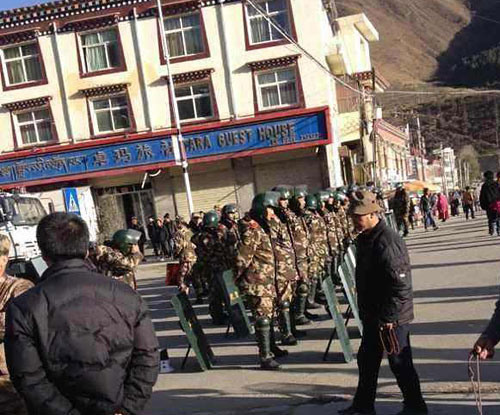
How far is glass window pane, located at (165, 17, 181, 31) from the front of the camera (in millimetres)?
24969

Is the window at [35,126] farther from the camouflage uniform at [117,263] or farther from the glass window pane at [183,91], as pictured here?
the camouflage uniform at [117,263]

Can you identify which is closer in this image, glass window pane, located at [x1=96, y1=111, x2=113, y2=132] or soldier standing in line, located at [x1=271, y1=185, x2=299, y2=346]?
soldier standing in line, located at [x1=271, y1=185, x2=299, y2=346]

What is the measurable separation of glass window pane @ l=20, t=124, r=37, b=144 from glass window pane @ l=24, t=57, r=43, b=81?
2040 mm

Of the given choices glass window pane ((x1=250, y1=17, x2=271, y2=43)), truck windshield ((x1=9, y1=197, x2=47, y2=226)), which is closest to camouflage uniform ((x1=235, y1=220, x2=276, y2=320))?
truck windshield ((x1=9, y1=197, x2=47, y2=226))

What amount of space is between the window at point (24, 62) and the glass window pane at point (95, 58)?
7.06ft

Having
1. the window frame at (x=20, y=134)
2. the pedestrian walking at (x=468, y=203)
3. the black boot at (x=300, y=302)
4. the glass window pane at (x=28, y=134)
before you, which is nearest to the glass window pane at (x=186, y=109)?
the window frame at (x=20, y=134)

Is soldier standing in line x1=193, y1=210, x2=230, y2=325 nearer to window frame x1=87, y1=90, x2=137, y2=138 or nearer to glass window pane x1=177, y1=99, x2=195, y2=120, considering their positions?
glass window pane x1=177, y1=99, x2=195, y2=120

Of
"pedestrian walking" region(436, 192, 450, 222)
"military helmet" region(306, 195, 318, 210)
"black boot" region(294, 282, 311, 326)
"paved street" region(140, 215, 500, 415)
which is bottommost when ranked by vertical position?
"pedestrian walking" region(436, 192, 450, 222)

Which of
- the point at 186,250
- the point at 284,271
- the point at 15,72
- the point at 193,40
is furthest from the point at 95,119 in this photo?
the point at 284,271

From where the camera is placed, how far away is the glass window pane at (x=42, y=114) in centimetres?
2615

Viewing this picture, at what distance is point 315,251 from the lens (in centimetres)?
936

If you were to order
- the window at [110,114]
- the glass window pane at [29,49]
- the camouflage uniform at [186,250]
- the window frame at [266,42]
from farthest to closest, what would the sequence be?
the glass window pane at [29,49], the window at [110,114], the window frame at [266,42], the camouflage uniform at [186,250]

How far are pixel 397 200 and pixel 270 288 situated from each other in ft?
42.3

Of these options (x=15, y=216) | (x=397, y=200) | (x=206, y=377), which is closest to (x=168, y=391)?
(x=206, y=377)
